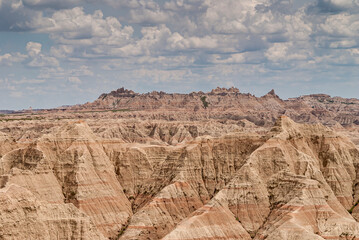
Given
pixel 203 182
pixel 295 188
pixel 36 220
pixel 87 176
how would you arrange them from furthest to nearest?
1. pixel 203 182
2. pixel 87 176
3. pixel 295 188
4. pixel 36 220

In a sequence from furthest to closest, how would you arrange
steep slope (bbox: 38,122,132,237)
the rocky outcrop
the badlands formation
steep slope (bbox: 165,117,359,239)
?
1. steep slope (bbox: 38,122,132,237)
2. the badlands formation
3. steep slope (bbox: 165,117,359,239)
4. the rocky outcrop

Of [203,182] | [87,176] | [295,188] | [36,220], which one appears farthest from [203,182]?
[36,220]

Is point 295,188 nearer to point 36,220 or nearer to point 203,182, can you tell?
point 203,182

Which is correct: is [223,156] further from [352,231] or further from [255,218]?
[352,231]

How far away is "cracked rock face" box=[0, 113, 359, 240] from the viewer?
368ft

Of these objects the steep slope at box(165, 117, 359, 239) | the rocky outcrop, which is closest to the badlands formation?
the steep slope at box(165, 117, 359, 239)

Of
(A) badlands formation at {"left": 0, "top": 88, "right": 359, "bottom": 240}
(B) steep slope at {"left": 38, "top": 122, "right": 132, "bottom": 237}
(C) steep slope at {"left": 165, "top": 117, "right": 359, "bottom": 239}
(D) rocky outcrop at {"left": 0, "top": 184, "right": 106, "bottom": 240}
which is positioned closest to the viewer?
(D) rocky outcrop at {"left": 0, "top": 184, "right": 106, "bottom": 240}

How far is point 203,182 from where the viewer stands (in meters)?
140

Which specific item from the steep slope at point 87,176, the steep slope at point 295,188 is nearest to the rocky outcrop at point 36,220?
the steep slope at point 295,188

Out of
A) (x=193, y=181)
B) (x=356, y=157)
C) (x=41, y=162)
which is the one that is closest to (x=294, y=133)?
(x=356, y=157)

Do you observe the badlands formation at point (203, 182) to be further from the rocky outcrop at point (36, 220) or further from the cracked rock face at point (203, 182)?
the rocky outcrop at point (36, 220)

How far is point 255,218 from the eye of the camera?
11875 centimetres

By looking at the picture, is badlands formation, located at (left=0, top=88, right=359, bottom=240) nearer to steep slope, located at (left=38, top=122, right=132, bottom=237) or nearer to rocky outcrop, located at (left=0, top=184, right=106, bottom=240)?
steep slope, located at (left=38, top=122, right=132, bottom=237)

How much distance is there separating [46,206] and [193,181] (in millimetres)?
55655
